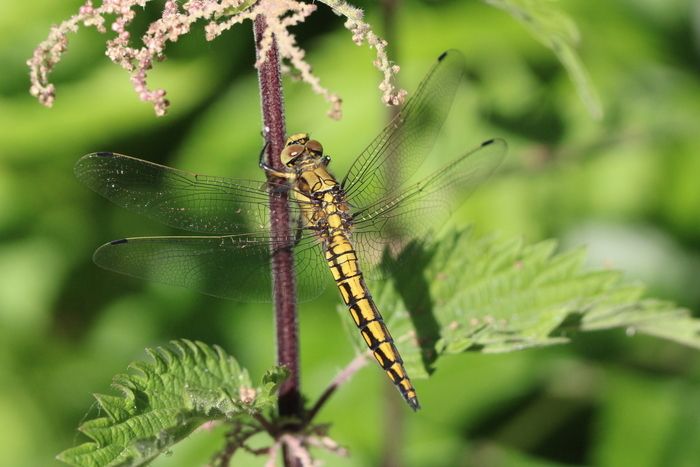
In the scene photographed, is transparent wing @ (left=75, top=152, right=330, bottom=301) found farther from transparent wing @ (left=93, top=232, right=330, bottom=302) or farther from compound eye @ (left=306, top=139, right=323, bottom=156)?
compound eye @ (left=306, top=139, right=323, bottom=156)

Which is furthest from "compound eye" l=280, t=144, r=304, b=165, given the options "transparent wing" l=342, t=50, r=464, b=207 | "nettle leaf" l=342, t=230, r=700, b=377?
"nettle leaf" l=342, t=230, r=700, b=377

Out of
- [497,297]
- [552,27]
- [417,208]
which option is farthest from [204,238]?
[552,27]

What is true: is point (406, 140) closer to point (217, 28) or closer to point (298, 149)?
point (298, 149)

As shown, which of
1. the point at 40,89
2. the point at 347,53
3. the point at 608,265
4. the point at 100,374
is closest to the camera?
the point at 40,89

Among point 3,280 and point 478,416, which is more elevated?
point 3,280

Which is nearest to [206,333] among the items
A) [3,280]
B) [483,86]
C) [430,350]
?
[3,280]

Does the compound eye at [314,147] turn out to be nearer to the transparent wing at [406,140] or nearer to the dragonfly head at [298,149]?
the dragonfly head at [298,149]

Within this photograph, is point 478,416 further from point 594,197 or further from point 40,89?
point 40,89
